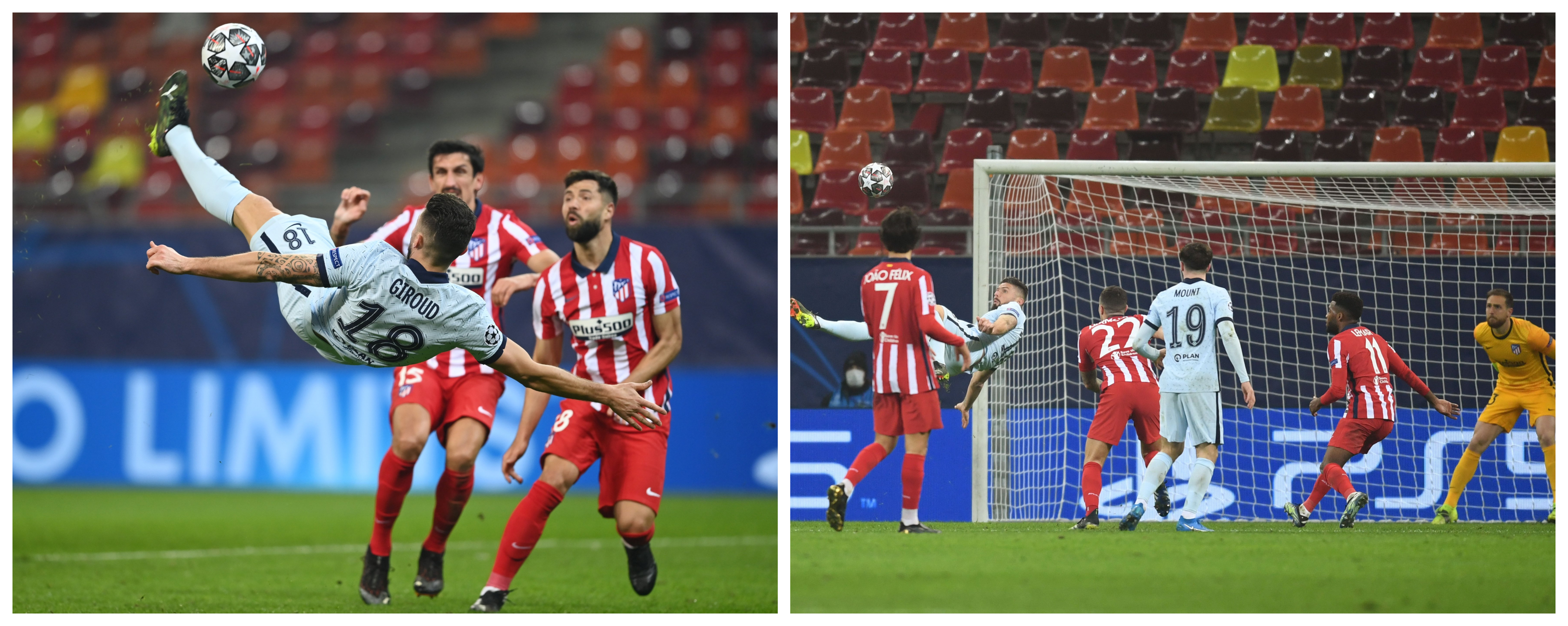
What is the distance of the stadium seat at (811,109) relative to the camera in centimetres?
500

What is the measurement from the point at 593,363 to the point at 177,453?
14.9 ft

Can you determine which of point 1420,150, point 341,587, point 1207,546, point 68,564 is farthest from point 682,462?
point 1420,150

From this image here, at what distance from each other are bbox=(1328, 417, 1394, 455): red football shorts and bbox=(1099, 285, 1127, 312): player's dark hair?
38.1 inches

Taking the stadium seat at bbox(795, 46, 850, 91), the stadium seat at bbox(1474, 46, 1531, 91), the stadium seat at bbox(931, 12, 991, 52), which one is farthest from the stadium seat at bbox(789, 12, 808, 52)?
the stadium seat at bbox(1474, 46, 1531, 91)

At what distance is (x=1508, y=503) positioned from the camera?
15.6ft

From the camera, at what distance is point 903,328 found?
4707 mm

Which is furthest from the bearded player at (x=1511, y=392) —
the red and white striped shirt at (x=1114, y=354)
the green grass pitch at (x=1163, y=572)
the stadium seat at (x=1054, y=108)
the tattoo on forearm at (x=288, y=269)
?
the tattoo on forearm at (x=288, y=269)

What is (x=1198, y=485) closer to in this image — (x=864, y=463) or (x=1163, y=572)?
(x=1163, y=572)

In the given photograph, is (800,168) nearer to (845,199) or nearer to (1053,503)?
(845,199)

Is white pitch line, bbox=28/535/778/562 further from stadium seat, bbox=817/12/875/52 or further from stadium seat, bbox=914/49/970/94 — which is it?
stadium seat, bbox=817/12/875/52

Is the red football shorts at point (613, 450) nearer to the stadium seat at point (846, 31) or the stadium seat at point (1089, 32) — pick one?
the stadium seat at point (846, 31)

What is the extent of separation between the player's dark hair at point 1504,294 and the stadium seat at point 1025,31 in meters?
1.96

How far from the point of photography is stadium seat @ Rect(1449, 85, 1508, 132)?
5.00 m

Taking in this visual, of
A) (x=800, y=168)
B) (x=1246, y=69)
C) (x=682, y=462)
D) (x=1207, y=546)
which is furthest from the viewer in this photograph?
(x=682, y=462)
